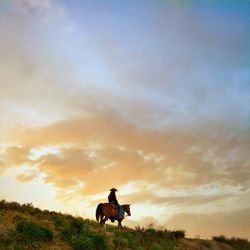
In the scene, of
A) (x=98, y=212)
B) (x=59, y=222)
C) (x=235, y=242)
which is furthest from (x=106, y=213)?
(x=235, y=242)

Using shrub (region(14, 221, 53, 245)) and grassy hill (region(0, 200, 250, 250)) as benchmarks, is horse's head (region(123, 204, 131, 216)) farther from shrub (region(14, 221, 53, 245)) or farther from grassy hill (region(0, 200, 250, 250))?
shrub (region(14, 221, 53, 245))

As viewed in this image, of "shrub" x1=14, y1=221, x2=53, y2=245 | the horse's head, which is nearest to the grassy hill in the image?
"shrub" x1=14, y1=221, x2=53, y2=245

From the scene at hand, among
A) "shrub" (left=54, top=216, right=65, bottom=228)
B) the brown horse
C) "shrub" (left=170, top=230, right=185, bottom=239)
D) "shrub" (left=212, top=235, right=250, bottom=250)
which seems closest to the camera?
"shrub" (left=54, top=216, right=65, bottom=228)

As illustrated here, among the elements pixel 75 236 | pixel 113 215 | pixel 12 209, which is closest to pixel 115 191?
pixel 113 215

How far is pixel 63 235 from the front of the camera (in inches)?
1190

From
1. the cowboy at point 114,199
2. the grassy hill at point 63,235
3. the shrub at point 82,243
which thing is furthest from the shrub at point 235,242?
the shrub at point 82,243

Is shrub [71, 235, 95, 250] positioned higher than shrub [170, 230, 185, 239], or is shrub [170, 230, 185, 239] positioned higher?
shrub [170, 230, 185, 239]

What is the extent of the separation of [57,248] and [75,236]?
5.52ft

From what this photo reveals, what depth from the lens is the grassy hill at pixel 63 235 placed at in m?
27.9

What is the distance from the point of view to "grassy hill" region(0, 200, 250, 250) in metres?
27.9

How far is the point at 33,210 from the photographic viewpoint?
36812 millimetres

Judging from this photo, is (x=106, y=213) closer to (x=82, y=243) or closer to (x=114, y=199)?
(x=114, y=199)

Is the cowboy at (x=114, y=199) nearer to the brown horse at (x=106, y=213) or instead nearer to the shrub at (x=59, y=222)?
the brown horse at (x=106, y=213)

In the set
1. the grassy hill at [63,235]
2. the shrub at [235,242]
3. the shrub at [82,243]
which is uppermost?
the shrub at [235,242]
